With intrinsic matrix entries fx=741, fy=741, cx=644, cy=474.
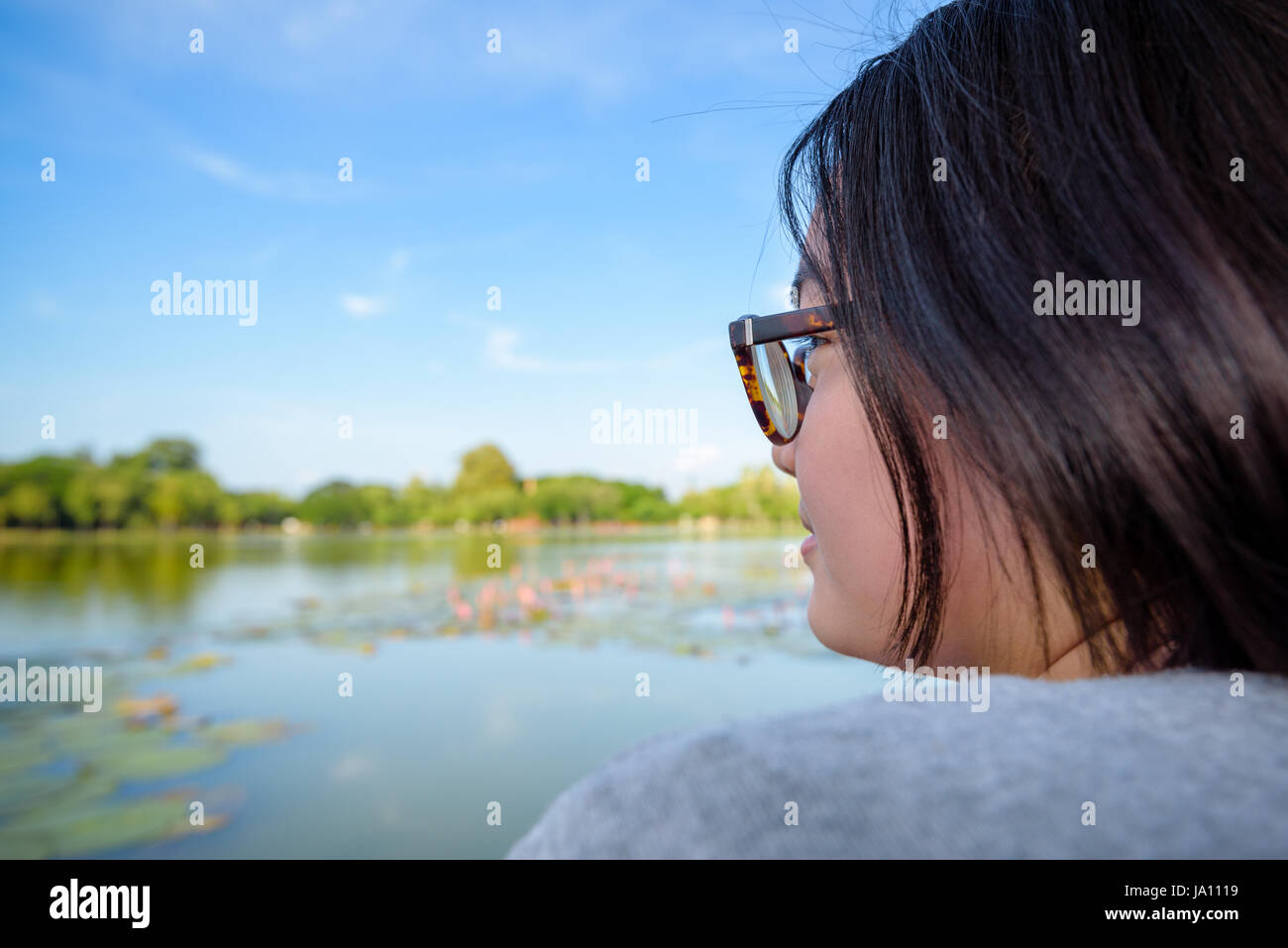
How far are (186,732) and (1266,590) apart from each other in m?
4.32

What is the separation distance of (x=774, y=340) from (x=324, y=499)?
Result: 10113mm

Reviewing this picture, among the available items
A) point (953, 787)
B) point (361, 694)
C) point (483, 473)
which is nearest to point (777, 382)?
point (953, 787)

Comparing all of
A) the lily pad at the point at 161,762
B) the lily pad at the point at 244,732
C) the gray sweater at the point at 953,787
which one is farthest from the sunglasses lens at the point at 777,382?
the lily pad at the point at 244,732

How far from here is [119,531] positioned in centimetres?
977

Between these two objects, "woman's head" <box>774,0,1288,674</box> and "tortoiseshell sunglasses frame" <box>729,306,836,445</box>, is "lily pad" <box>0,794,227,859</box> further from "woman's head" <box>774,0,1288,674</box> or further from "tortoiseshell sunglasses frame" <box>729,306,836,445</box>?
"woman's head" <box>774,0,1288,674</box>

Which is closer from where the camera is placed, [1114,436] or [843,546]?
[1114,436]

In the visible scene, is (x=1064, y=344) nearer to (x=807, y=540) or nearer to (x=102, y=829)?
(x=807, y=540)

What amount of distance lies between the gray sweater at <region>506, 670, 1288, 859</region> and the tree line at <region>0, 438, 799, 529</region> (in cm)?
727

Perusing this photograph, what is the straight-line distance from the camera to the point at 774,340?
0.68m

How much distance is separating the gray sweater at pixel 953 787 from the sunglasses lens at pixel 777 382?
1.57 feet

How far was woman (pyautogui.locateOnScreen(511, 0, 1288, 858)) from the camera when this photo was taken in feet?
0.77

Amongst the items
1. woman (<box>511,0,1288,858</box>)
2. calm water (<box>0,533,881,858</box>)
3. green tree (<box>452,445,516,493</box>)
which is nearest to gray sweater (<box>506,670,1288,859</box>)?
woman (<box>511,0,1288,858</box>)
